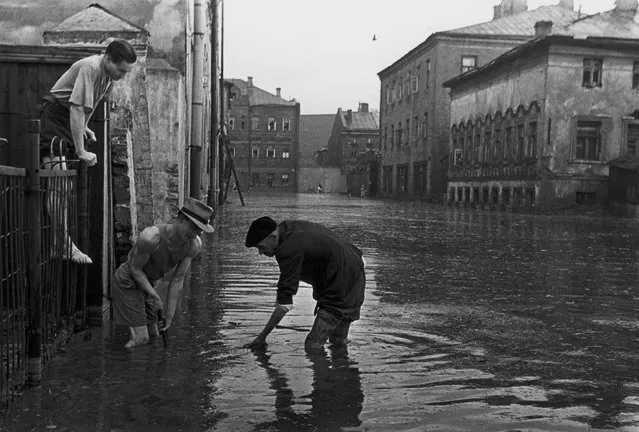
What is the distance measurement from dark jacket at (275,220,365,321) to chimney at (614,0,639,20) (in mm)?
36762

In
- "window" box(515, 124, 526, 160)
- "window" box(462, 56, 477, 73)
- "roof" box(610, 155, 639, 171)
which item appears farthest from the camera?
"window" box(462, 56, 477, 73)

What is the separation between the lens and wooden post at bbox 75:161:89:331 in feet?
20.6

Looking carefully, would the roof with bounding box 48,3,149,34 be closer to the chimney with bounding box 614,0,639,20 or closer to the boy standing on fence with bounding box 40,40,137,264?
the boy standing on fence with bounding box 40,40,137,264

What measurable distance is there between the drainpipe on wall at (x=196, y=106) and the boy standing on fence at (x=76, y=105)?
682 centimetres

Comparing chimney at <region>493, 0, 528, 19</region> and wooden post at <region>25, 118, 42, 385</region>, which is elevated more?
chimney at <region>493, 0, 528, 19</region>

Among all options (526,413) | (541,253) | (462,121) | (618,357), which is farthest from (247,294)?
(462,121)

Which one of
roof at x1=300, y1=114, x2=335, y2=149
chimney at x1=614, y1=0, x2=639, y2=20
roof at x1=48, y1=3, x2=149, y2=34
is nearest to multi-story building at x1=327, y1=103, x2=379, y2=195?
roof at x1=300, y1=114, x2=335, y2=149

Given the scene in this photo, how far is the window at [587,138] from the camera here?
116ft

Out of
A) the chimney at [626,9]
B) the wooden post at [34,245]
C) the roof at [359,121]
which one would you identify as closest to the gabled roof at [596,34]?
the chimney at [626,9]

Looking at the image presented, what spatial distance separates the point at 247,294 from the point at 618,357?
4.19m

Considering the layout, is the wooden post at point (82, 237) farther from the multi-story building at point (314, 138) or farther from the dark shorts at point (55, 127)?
the multi-story building at point (314, 138)

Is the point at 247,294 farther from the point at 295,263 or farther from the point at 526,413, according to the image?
the point at 526,413

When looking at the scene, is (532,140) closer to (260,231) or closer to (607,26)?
(607,26)

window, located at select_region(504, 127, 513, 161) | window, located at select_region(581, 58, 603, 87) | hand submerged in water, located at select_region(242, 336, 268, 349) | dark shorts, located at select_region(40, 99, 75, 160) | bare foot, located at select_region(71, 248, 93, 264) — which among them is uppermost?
window, located at select_region(581, 58, 603, 87)
